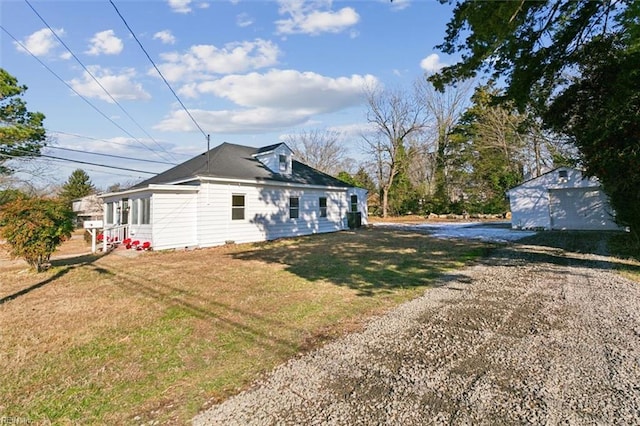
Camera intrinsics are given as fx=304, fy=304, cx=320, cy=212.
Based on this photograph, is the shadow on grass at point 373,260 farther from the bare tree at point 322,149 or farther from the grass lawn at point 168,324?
the bare tree at point 322,149

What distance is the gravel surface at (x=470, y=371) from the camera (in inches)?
85.7

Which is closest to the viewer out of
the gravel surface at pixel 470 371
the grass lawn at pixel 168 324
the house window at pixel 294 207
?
the gravel surface at pixel 470 371

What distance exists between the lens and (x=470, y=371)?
273 centimetres

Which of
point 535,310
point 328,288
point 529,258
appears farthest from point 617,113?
point 328,288

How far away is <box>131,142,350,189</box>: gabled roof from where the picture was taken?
12.9m

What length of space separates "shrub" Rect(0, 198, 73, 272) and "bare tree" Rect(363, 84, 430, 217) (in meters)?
23.6

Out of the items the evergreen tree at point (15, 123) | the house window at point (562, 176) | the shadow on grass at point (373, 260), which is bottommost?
the shadow on grass at point (373, 260)

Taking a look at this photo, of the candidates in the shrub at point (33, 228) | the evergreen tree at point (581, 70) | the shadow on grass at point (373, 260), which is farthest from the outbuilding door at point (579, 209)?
the shrub at point (33, 228)

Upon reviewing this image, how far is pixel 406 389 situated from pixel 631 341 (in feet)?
8.78

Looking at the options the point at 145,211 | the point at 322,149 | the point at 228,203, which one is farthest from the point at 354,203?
the point at 322,149

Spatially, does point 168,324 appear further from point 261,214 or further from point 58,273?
point 261,214

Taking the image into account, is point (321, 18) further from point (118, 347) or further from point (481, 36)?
point (118, 347)

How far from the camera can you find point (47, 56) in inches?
320

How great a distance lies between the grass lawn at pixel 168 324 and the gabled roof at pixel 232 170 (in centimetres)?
521
